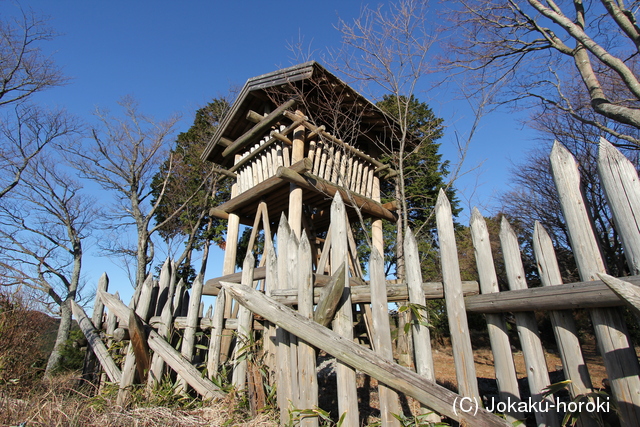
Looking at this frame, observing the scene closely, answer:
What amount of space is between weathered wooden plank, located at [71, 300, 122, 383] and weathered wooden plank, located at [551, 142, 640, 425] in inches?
184

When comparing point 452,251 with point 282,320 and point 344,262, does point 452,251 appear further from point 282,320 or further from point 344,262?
A: point 282,320

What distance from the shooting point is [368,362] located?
221 centimetres

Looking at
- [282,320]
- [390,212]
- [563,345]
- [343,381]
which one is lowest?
[343,381]

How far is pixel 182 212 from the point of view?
53.7 ft

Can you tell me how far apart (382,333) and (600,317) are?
1237 millimetres

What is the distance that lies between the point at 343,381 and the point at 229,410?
50.8 inches

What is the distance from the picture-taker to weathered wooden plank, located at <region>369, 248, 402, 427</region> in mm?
2166

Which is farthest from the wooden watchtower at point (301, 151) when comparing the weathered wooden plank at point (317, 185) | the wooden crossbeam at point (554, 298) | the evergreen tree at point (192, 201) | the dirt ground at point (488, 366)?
the evergreen tree at point (192, 201)

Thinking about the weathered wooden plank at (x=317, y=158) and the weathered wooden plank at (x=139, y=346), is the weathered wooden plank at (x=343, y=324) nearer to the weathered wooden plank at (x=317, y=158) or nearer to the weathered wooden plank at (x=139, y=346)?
the weathered wooden plank at (x=139, y=346)

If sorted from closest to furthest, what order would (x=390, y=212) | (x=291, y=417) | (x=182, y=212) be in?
(x=291, y=417) → (x=390, y=212) → (x=182, y=212)

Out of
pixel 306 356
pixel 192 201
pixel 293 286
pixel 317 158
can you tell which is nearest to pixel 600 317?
pixel 306 356

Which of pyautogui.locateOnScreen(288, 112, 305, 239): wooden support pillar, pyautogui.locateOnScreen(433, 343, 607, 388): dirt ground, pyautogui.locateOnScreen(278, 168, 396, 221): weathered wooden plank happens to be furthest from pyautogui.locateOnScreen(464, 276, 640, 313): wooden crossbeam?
pyautogui.locateOnScreen(433, 343, 607, 388): dirt ground

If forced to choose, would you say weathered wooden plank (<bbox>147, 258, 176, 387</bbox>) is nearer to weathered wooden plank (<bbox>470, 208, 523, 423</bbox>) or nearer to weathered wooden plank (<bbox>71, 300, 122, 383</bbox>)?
weathered wooden plank (<bbox>71, 300, 122, 383</bbox>)

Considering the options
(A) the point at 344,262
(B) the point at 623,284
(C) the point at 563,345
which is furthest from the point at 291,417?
(B) the point at 623,284
